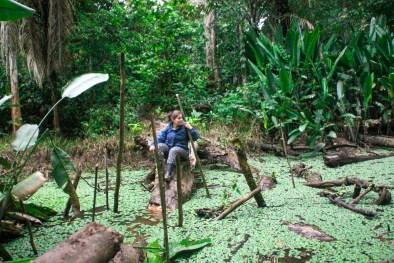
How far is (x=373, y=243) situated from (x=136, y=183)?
267cm

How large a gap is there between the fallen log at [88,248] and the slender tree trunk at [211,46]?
753 cm

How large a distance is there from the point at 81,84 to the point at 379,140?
4.60m

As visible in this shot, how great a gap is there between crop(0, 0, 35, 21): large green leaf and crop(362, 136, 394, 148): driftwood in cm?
504

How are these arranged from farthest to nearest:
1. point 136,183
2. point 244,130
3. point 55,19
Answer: point 55,19
point 244,130
point 136,183

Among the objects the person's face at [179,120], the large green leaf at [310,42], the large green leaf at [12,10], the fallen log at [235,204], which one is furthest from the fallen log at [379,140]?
the large green leaf at [12,10]

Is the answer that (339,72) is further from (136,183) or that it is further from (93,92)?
(93,92)

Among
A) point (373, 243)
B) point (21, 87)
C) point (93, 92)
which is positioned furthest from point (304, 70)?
point (21, 87)

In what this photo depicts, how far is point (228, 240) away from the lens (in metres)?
2.64

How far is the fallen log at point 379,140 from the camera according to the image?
5.58 meters

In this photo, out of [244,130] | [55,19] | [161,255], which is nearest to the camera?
[161,255]

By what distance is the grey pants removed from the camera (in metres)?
4.01

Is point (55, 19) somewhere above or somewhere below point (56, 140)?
above

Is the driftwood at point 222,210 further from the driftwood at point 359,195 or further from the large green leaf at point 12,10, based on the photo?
the large green leaf at point 12,10

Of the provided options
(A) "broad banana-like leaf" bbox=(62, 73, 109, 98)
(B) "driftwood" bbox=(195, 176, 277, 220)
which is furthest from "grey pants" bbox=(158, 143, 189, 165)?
(A) "broad banana-like leaf" bbox=(62, 73, 109, 98)
